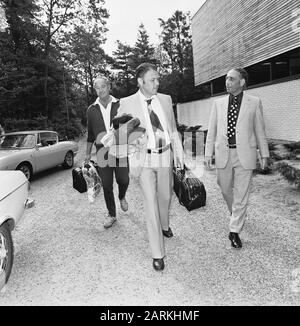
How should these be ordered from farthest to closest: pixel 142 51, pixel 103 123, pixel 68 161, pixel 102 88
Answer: pixel 142 51
pixel 68 161
pixel 103 123
pixel 102 88

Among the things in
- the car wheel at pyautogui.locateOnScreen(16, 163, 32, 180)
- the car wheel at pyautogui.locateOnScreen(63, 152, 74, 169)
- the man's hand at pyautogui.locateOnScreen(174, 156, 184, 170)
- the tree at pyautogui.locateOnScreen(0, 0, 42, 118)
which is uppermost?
the tree at pyautogui.locateOnScreen(0, 0, 42, 118)

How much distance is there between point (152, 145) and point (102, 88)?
150 cm

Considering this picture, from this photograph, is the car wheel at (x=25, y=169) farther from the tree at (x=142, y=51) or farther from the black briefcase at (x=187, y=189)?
the tree at (x=142, y=51)

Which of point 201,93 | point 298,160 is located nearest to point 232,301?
point 298,160

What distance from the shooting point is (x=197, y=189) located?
4.04m

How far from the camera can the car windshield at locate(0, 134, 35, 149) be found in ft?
28.9

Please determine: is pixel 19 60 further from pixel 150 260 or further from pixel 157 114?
pixel 150 260

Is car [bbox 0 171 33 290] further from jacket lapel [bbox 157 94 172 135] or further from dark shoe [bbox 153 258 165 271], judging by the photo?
jacket lapel [bbox 157 94 172 135]

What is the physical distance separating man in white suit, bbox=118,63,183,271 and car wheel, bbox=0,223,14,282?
4.70 ft

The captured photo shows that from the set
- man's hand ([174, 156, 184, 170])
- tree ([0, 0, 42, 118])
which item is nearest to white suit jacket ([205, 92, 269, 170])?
man's hand ([174, 156, 184, 170])

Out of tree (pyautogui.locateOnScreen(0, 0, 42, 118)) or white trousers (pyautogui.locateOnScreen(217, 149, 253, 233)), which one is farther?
tree (pyautogui.locateOnScreen(0, 0, 42, 118))

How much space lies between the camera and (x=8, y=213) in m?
3.23

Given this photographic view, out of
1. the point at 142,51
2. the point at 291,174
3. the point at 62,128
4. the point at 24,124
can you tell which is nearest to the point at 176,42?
the point at 142,51
